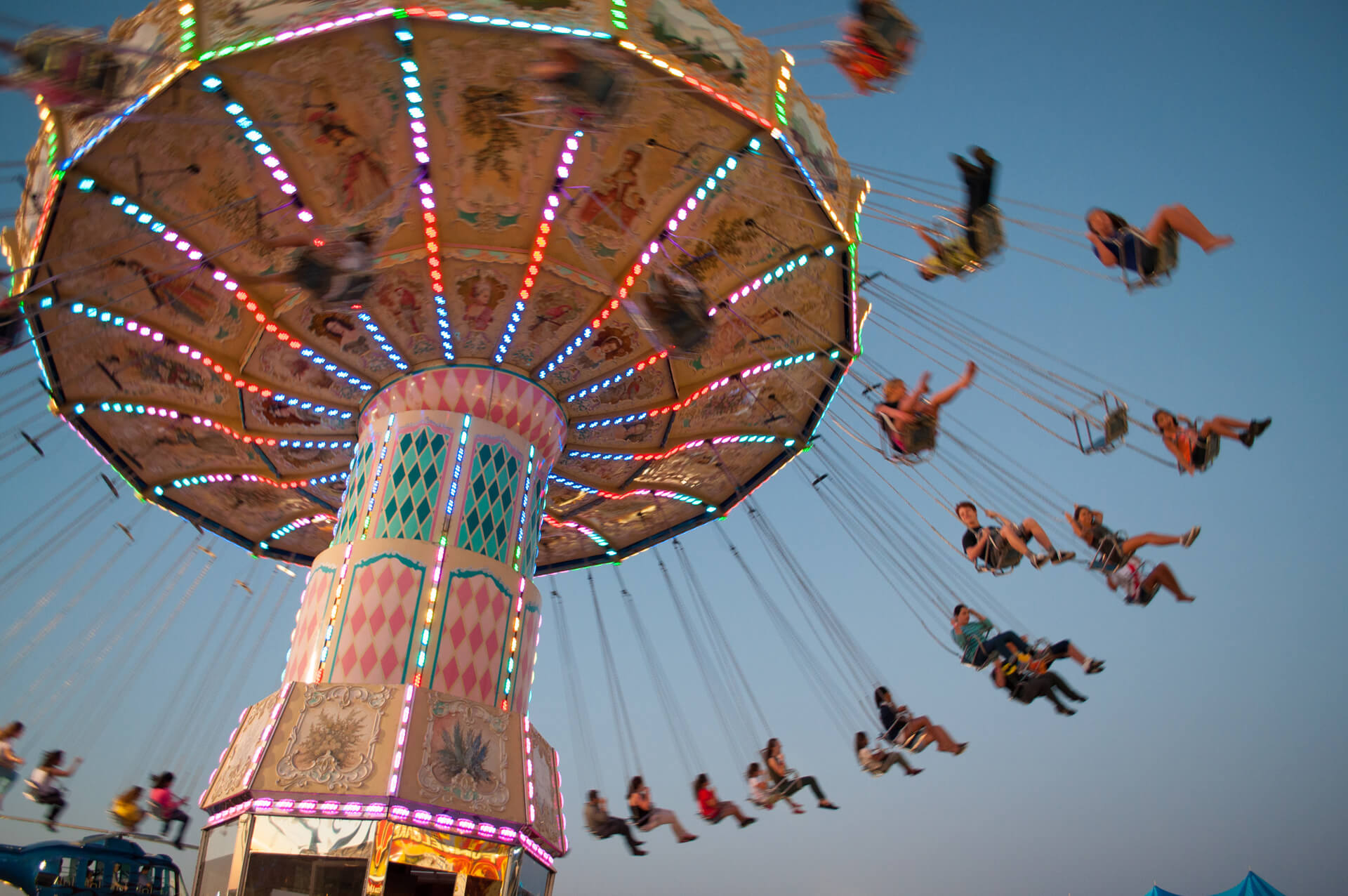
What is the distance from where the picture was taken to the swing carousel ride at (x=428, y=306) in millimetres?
7570

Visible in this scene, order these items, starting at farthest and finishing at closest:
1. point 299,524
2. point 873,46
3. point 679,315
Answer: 1. point 299,524
2. point 873,46
3. point 679,315

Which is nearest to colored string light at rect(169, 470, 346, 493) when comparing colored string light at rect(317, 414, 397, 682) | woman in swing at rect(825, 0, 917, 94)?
colored string light at rect(317, 414, 397, 682)

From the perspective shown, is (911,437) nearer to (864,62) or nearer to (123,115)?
(864,62)

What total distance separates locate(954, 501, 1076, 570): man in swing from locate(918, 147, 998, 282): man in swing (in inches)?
91.9

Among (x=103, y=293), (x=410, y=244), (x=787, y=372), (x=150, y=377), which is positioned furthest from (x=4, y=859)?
(x=787, y=372)

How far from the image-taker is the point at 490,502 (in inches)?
392

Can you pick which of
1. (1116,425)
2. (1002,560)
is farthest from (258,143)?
(1116,425)

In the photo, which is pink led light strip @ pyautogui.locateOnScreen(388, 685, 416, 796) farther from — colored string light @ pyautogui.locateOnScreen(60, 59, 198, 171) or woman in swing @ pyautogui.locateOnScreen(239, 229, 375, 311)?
colored string light @ pyautogui.locateOnScreen(60, 59, 198, 171)

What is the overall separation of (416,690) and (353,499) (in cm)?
260

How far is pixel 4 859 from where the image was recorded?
10773mm

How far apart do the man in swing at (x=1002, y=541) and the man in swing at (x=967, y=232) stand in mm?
2334

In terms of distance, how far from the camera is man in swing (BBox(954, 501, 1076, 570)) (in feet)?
27.4

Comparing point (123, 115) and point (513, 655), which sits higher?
point (123, 115)

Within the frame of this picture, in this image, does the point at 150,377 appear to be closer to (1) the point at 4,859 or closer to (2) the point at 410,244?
(2) the point at 410,244
